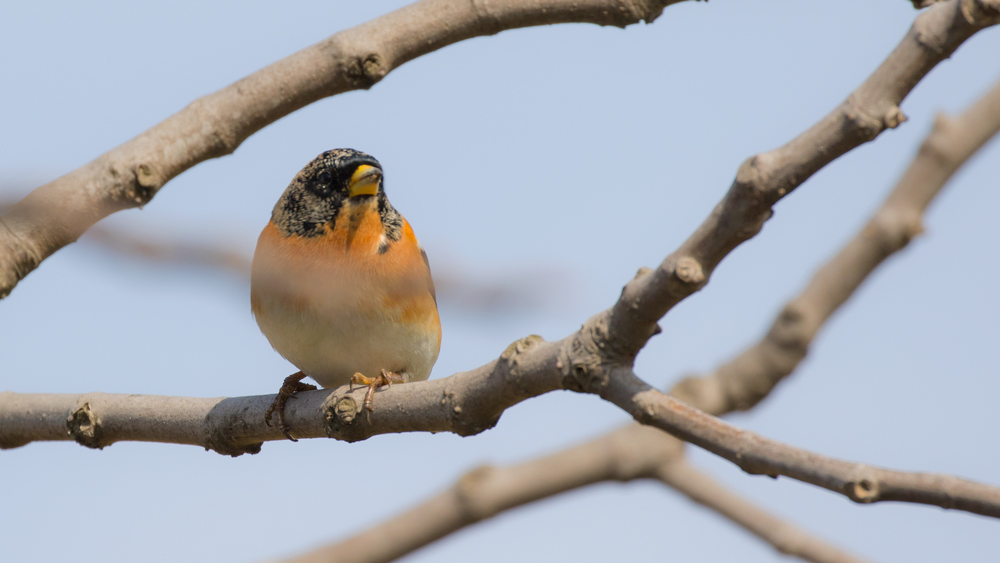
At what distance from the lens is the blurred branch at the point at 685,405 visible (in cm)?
223

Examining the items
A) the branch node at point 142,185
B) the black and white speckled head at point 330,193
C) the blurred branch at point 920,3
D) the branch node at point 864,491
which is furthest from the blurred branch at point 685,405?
the black and white speckled head at point 330,193

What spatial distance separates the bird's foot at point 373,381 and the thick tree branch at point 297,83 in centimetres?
116

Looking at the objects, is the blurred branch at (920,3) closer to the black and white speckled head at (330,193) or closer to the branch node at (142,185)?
the black and white speckled head at (330,193)

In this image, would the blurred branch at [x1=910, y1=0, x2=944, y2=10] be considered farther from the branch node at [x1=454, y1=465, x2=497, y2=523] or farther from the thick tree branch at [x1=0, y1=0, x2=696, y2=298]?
the branch node at [x1=454, y1=465, x2=497, y2=523]

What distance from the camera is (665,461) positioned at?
6113 millimetres

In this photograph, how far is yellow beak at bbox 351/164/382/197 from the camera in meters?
5.26

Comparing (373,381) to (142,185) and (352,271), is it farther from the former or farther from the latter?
(142,185)

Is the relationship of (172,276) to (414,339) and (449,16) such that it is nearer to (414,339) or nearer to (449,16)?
(449,16)

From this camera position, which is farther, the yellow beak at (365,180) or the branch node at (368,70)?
the yellow beak at (365,180)

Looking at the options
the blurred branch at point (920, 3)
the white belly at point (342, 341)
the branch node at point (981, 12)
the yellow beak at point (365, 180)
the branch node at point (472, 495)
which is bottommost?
the branch node at point (981, 12)

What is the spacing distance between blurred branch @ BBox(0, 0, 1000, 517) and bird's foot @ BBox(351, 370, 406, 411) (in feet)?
0.19

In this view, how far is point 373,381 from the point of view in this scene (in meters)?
4.52

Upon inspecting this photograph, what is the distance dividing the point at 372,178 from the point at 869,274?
321cm

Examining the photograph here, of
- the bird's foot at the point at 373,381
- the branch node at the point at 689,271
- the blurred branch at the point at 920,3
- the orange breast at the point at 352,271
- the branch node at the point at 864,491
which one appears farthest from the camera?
the orange breast at the point at 352,271
